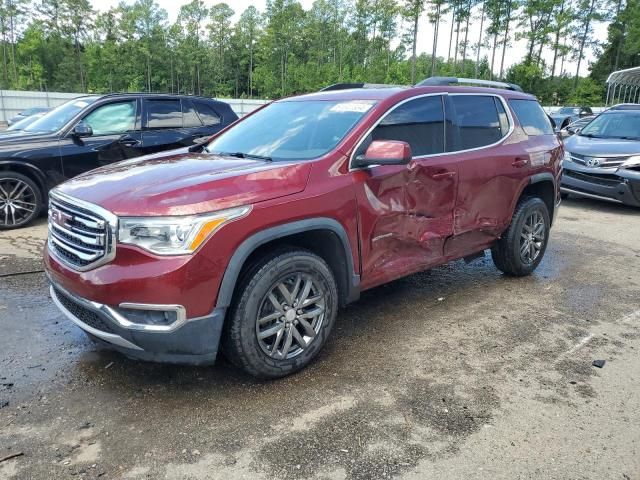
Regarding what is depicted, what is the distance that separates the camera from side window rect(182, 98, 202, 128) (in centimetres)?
823

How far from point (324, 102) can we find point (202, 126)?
468 cm

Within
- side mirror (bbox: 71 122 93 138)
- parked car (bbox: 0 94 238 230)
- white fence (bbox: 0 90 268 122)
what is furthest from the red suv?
white fence (bbox: 0 90 268 122)

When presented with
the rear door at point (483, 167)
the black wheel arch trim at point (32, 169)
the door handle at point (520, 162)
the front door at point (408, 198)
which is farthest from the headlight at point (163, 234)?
the black wheel arch trim at point (32, 169)

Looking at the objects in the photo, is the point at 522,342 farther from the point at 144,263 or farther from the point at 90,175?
the point at 90,175

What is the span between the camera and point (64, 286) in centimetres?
304

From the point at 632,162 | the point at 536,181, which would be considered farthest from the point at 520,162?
the point at 632,162

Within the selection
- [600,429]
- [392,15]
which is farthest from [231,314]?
[392,15]

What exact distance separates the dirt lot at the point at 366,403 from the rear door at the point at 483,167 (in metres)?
0.68

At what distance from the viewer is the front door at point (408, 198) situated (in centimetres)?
359

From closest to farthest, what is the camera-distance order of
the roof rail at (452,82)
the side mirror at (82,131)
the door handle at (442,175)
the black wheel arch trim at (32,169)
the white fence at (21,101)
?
the door handle at (442,175) → the roof rail at (452,82) → the black wheel arch trim at (32,169) → the side mirror at (82,131) → the white fence at (21,101)

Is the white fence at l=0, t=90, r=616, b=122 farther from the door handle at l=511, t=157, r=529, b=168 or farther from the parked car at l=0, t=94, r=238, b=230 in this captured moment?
the door handle at l=511, t=157, r=529, b=168

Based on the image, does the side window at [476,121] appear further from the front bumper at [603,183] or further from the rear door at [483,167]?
the front bumper at [603,183]

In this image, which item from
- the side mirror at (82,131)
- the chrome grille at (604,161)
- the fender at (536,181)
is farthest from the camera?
the chrome grille at (604,161)

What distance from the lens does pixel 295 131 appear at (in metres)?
3.94
